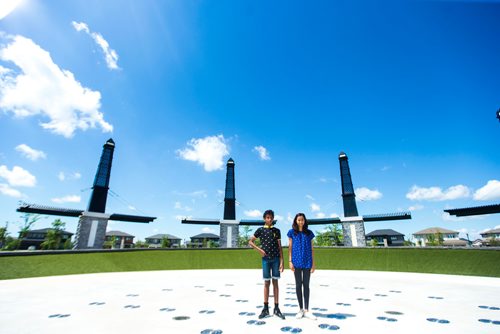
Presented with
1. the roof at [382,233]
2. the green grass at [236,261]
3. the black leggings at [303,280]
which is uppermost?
the roof at [382,233]

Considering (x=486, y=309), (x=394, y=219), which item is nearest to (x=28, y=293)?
(x=486, y=309)

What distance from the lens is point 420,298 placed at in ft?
20.6

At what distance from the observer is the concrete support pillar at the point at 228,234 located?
30.0 meters

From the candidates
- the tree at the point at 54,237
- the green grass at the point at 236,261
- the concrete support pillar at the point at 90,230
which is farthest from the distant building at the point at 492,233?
the tree at the point at 54,237

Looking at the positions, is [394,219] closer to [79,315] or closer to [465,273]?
[465,273]

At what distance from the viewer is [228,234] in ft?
99.1

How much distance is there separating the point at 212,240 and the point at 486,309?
2801 inches

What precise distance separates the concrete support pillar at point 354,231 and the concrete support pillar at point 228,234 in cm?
1391

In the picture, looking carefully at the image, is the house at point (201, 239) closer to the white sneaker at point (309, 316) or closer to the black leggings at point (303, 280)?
the white sneaker at point (309, 316)

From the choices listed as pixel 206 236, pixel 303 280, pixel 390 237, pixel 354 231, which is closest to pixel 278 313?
pixel 303 280

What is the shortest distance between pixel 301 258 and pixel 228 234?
88.6ft

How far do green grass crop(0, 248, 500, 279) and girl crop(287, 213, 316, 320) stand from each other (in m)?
13.1

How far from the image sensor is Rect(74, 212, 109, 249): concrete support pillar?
2286 centimetres

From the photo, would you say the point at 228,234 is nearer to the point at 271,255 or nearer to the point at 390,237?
the point at 271,255
